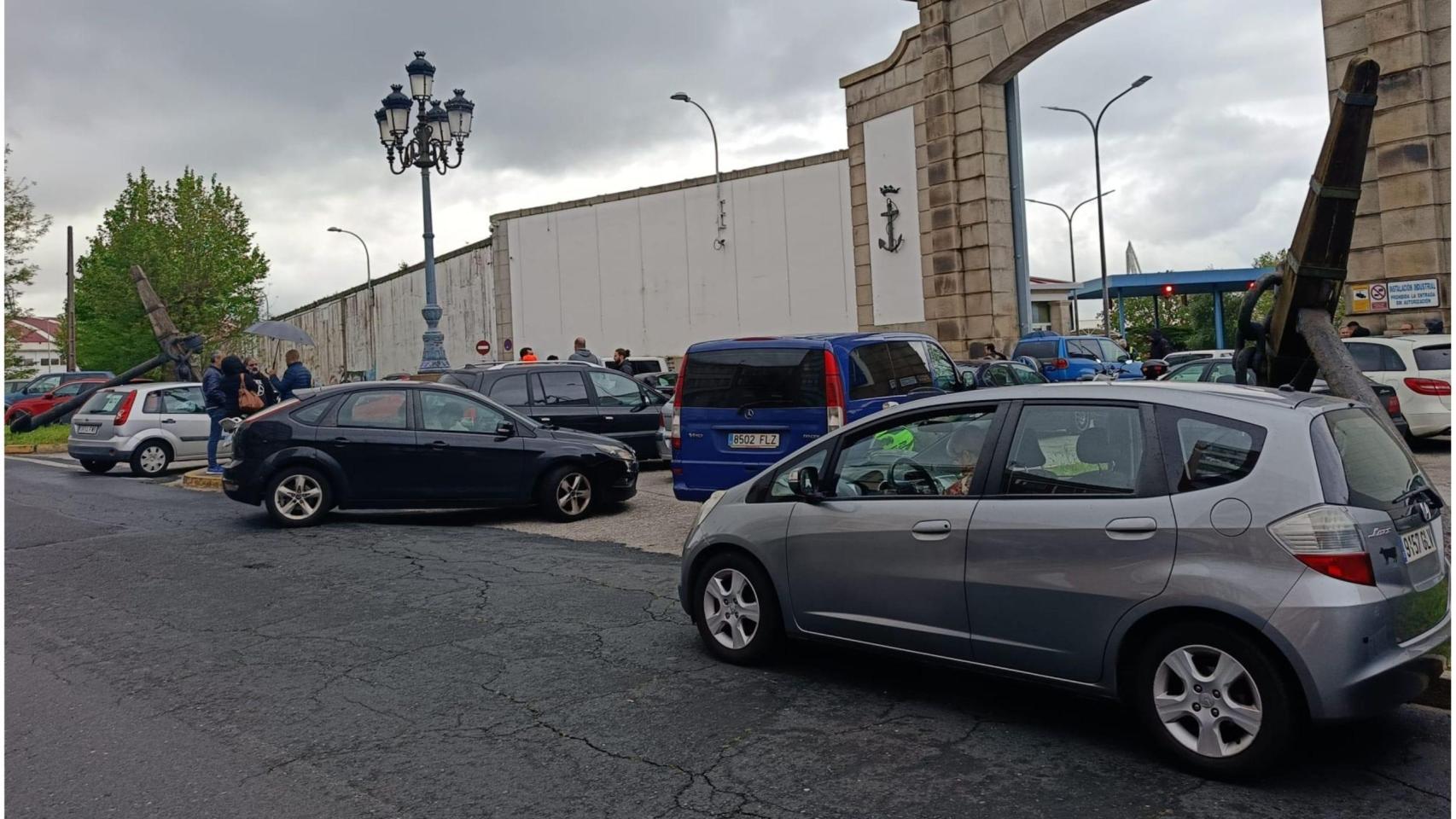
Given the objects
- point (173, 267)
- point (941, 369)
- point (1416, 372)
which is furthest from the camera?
point (173, 267)

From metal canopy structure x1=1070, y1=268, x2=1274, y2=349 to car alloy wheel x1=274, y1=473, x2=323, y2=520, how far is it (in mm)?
38772

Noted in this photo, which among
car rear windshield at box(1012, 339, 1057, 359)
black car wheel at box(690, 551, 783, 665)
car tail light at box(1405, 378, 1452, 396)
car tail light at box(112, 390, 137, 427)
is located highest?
car rear windshield at box(1012, 339, 1057, 359)

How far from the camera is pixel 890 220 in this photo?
27.3 m

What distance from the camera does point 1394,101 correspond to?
1798 centimetres

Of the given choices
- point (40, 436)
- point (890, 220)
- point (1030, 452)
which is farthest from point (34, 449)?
point (1030, 452)

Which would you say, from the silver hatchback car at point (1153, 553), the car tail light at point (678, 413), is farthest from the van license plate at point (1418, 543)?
the car tail light at point (678, 413)

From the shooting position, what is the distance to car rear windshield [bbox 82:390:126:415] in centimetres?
1856

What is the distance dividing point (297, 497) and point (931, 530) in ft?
26.3

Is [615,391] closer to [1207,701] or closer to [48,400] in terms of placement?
[1207,701]

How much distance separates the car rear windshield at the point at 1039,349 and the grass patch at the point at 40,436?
20778 millimetres

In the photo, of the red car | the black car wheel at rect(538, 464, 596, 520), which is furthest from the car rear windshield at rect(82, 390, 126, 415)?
the red car

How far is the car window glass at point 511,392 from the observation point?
47.4 feet

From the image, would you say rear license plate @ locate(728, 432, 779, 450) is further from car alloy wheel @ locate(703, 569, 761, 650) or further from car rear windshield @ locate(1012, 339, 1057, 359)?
car rear windshield @ locate(1012, 339, 1057, 359)

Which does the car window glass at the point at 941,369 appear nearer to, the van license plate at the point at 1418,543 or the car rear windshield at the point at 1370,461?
the car rear windshield at the point at 1370,461
